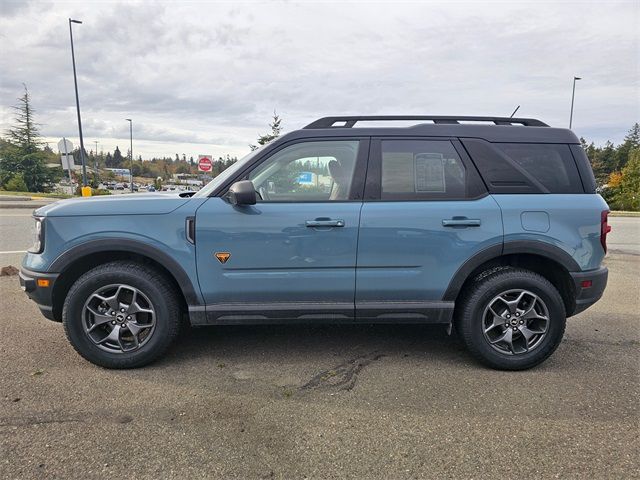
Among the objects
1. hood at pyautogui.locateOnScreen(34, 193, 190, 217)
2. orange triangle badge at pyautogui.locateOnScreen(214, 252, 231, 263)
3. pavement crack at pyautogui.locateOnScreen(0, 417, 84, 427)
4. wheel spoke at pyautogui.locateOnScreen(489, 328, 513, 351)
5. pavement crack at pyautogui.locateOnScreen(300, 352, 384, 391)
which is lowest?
pavement crack at pyautogui.locateOnScreen(0, 417, 84, 427)

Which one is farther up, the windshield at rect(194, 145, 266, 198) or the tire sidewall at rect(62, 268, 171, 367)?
the windshield at rect(194, 145, 266, 198)

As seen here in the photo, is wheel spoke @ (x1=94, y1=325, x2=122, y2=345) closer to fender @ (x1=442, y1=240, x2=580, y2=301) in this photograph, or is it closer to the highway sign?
fender @ (x1=442, y1=240, x2=580, y2=301)

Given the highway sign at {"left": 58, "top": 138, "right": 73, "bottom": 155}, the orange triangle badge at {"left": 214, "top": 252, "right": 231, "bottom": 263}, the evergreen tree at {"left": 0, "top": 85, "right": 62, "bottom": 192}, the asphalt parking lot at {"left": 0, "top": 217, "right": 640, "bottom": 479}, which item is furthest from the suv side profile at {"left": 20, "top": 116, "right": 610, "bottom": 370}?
the evergreen tree at {"left": 0, "top": 85, "right": 62, "bottom": 192}

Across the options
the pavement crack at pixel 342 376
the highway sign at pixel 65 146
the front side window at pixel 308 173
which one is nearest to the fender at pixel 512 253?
the pavement crack at pixel 342 376

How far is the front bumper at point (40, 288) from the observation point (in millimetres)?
3293

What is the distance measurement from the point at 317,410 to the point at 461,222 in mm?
1731

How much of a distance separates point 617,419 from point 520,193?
5.49ft

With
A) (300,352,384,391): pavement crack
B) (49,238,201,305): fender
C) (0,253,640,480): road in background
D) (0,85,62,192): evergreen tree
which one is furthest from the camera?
(0,85,62,192): evergreen tree

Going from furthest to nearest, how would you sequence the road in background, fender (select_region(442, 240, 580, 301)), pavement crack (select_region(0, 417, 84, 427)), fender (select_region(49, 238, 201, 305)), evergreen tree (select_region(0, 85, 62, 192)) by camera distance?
evergreen tree (select_region(0, 85, 62, 192)), fender (select_region(442, 240, 580, 301)), fender (select_region(49, 238, 201, 305)), pavement crack (select_region(0, 417, 84, 427)), the road in background

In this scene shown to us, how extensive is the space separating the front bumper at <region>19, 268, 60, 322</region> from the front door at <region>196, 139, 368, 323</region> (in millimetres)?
1131

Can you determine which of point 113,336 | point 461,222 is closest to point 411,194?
point 461,222

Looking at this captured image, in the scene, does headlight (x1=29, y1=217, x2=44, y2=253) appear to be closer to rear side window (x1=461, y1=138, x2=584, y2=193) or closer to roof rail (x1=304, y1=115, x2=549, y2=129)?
roof rail (x1=304, y1=115, x2=549, y2=129)

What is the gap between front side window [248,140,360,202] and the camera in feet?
11.2

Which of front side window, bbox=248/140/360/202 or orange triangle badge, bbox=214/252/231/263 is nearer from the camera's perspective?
orange triangle badge, bbox=214/252/231/263
